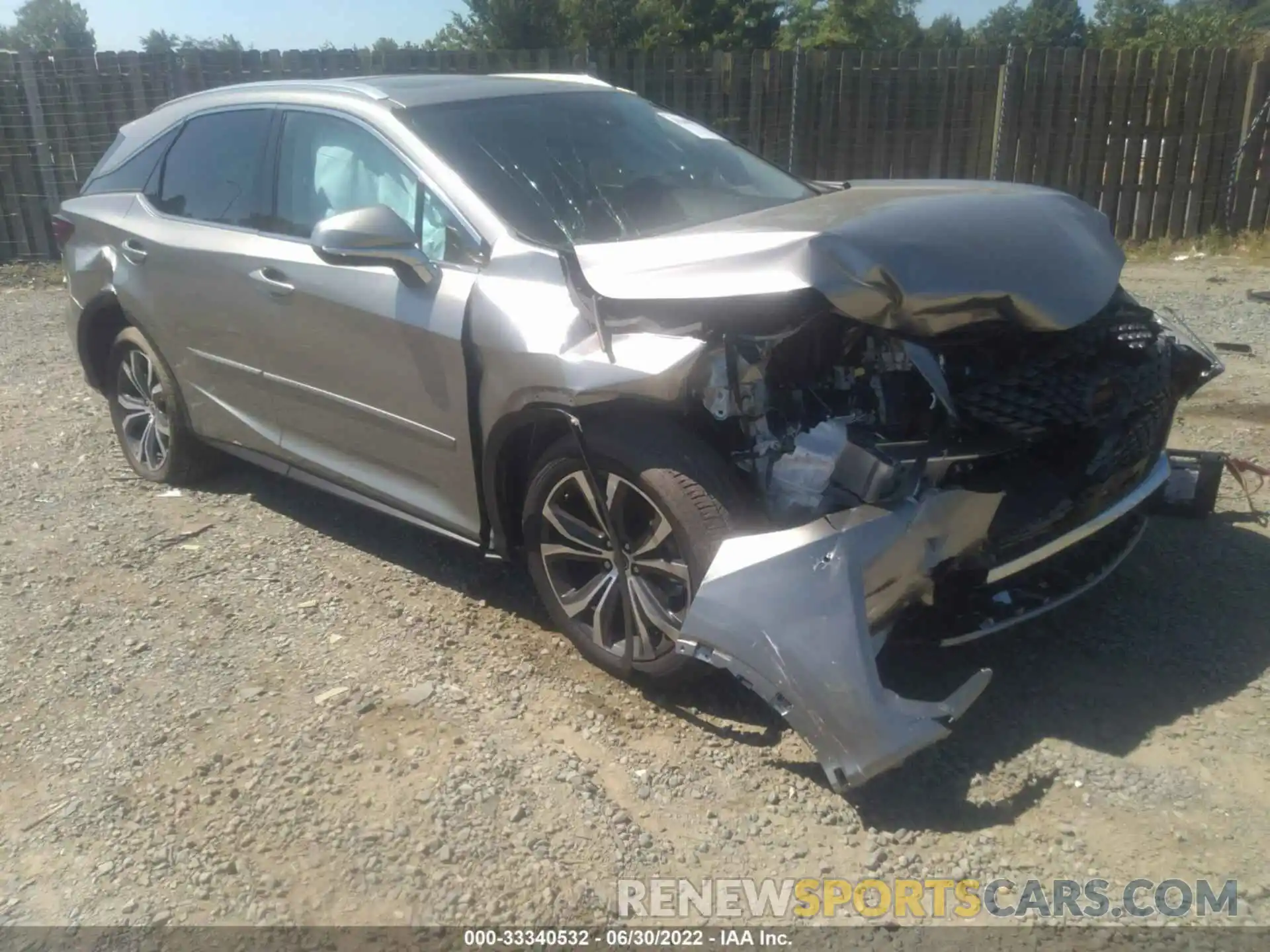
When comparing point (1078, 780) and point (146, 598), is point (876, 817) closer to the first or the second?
point (1078, 780)

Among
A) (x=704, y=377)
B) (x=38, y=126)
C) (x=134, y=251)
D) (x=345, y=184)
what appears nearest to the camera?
(x=704, y=377)

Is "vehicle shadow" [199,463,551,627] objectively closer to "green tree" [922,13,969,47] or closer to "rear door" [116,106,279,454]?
"rear door" [116,106,279,454]

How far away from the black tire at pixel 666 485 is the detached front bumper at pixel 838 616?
0.49 feet

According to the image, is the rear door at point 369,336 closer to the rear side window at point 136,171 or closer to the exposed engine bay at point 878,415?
the exposed engine bay at point 878,415

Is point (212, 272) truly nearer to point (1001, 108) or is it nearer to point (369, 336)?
point (369, 336)

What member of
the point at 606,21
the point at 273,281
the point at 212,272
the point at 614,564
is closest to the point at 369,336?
the point at 273,281

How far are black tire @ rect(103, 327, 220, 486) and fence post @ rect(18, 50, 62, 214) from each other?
7709mm

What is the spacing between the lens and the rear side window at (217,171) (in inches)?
182

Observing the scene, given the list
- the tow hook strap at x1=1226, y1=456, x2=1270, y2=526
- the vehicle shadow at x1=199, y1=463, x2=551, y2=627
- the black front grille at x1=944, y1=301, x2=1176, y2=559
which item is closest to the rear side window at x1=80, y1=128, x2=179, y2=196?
the vehicle shadow at x1=199, y1=463, x2=551, y2=627

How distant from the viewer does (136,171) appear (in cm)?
535

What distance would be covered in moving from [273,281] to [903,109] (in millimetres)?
8838

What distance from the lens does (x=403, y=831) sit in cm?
298

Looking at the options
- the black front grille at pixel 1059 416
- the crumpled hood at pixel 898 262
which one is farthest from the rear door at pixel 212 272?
the black front grille at pixel 1059 416

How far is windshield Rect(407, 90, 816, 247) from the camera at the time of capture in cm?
382
